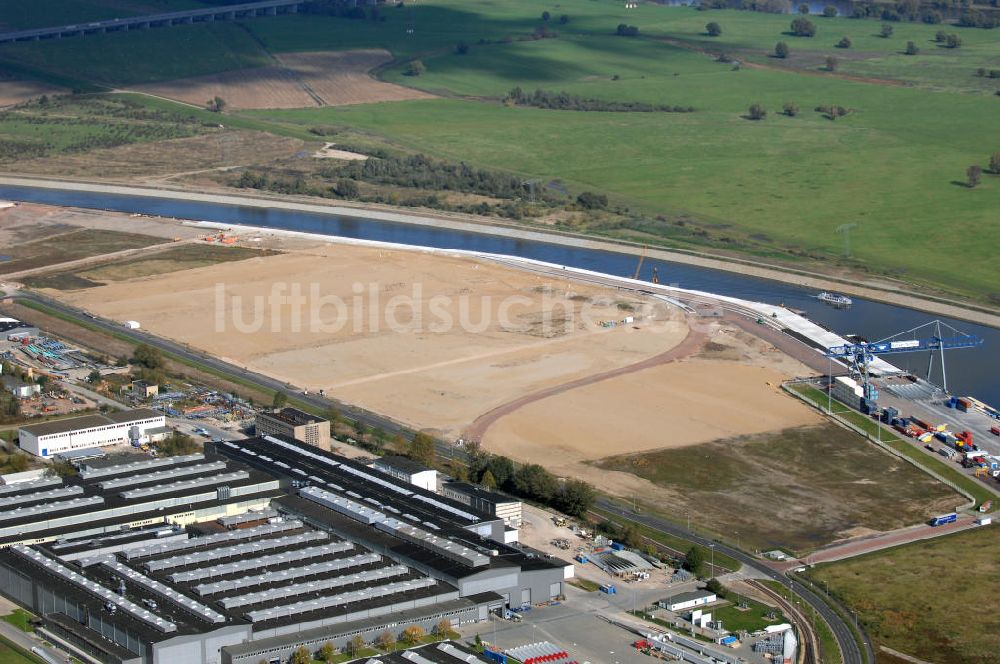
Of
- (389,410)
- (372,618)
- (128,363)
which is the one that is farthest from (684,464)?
(128,363)

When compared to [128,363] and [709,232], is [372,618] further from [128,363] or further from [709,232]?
[709,232]

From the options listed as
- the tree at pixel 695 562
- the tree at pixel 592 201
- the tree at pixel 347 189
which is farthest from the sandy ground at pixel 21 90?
the tree at pixel 695 562

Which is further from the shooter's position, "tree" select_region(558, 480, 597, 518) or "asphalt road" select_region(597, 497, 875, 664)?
"tree" select_region(558, 480, 597, 518)

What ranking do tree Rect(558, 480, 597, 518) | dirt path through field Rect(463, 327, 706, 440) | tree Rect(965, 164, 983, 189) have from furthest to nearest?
tree Rect(965, 164, 983, 189) < dirt path through field Rect(463, 327, 706, 440) < tree Rect(558, 480, 597, 518)

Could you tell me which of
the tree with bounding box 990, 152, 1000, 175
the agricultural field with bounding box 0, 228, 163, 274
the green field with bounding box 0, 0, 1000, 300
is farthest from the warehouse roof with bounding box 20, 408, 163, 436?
the tree with bounding box 990, 152, 1000, 175

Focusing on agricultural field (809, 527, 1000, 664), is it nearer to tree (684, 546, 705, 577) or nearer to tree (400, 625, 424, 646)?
tree (684, 546, 705, 577)
